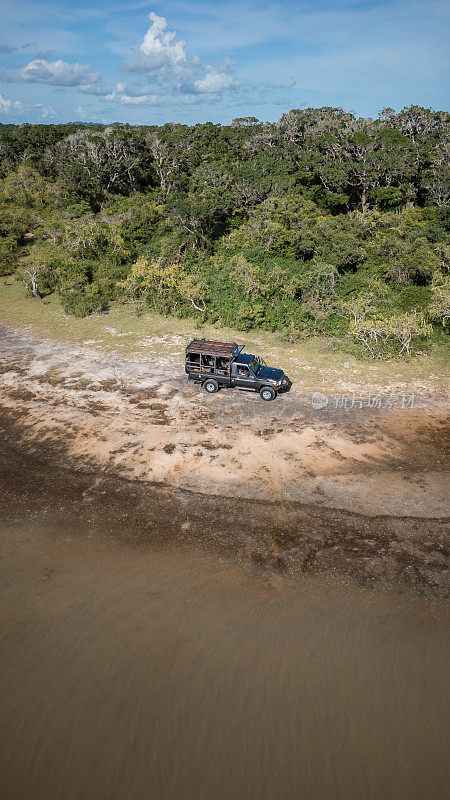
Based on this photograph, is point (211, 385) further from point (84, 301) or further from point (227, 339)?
point (84, 301)

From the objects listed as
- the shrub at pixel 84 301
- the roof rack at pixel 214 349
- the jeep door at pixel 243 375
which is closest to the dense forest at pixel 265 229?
the shrub at pixel 84 301

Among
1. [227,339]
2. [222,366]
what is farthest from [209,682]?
[227,339]

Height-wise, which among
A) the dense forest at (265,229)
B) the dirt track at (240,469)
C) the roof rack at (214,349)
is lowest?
the dirt track at (240,469)

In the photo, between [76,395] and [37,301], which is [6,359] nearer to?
[76,395]

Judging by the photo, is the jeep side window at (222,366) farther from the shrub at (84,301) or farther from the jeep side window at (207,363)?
the shrub at (84,301)

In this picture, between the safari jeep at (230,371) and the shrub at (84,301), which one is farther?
the shrub at (84,301)

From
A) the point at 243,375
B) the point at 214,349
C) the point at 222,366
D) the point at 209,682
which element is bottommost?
the point at 209,682

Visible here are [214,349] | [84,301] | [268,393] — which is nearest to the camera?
[268,393]
